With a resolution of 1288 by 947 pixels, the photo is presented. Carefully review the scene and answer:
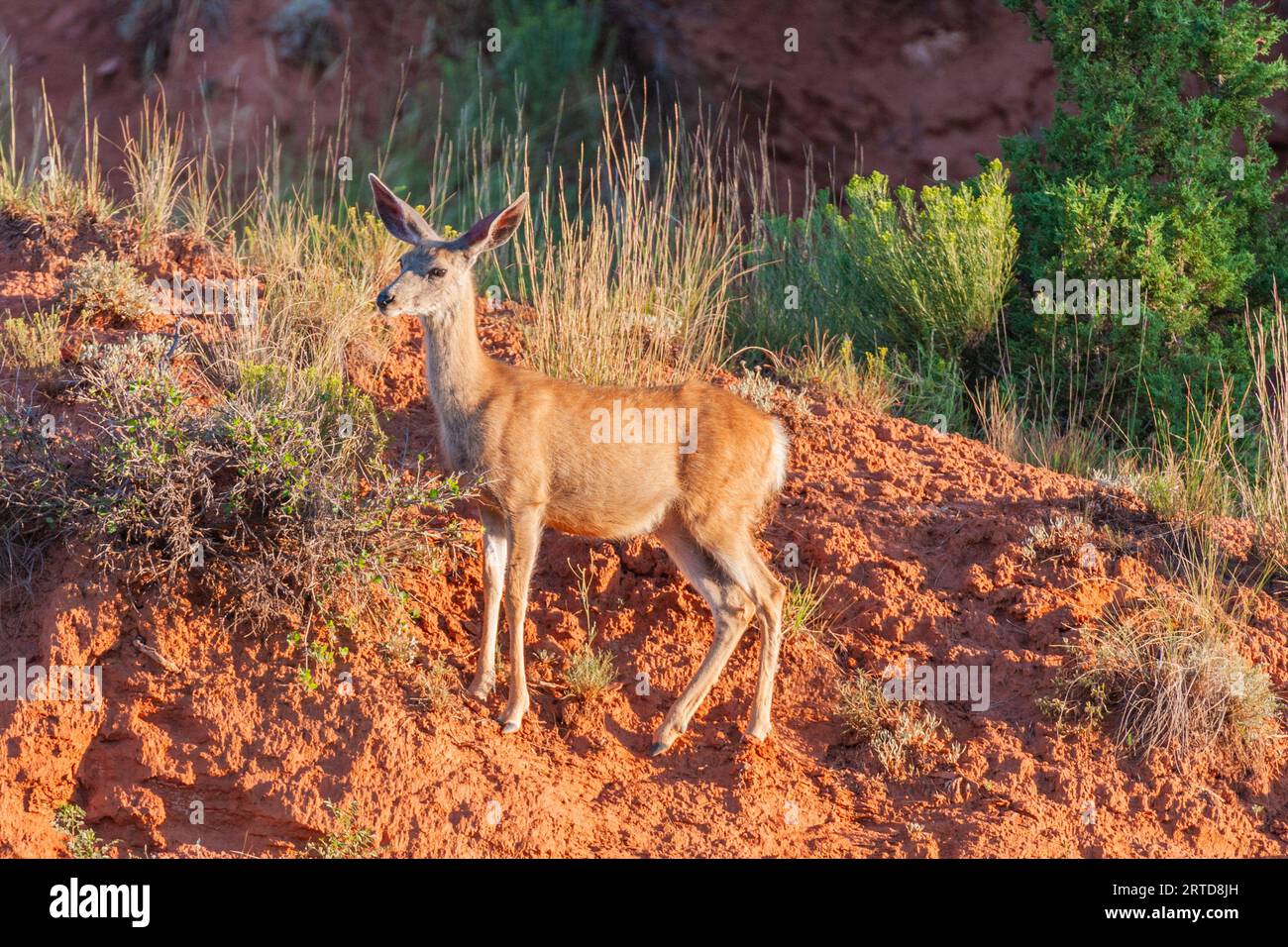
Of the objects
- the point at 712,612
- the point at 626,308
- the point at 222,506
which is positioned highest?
the point at 626,308

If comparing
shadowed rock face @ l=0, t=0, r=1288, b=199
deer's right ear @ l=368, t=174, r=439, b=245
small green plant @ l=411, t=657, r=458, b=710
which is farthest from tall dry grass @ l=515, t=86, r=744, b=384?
shadowed rock face @ l=0, t=0, r=1288, b=199

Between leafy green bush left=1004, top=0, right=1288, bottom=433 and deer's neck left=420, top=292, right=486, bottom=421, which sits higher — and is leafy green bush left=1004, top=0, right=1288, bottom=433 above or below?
above

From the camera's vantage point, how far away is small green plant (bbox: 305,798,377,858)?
279 inches

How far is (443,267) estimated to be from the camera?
789 cm

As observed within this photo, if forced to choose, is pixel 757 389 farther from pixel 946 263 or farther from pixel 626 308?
pixel 946 263

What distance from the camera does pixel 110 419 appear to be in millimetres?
7820

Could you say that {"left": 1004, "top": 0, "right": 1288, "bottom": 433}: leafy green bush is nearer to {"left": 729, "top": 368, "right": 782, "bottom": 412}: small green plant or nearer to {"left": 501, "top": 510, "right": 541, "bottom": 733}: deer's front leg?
{"left": 729, "top": 368, "right": 782, "bottom": 412}: small green plant

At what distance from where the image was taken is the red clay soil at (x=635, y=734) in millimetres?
7289

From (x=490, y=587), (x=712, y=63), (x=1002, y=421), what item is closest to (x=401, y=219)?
(x=490, y=587)

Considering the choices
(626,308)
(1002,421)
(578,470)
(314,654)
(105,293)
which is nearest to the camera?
(314,654)

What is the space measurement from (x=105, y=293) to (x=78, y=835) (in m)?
3.65

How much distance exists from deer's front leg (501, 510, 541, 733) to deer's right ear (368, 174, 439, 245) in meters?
1.63

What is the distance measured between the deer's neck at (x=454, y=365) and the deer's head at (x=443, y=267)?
0.05 m

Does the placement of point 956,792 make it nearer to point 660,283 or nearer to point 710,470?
point 710,470
